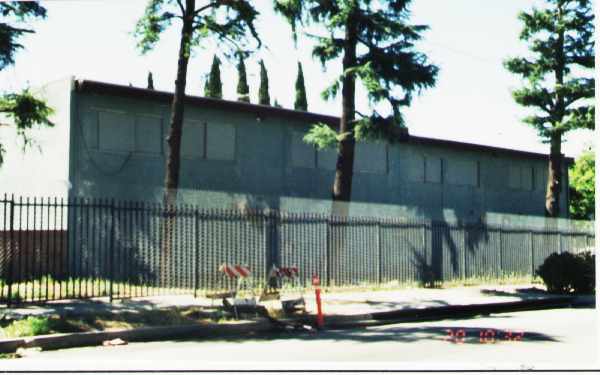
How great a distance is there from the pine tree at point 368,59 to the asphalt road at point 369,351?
997 centimetres

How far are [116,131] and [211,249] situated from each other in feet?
18.1

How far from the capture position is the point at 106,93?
22.9 metres

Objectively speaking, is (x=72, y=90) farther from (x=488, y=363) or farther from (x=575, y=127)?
(x=575, y=127)

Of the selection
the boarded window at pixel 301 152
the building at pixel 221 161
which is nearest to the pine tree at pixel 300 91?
the building at pixel 221 161

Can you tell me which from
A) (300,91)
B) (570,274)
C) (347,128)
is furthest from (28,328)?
(300,91)

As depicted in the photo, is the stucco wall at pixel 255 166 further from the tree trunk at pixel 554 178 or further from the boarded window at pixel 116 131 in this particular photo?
the tree trunk at pixel 554 178

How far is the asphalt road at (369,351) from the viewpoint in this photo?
935 centimetres

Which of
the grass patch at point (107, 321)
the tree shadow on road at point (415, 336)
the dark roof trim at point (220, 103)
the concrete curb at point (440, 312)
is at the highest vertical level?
the dark roof trim at point (220, 103)

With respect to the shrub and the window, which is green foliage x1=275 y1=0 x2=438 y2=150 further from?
the window

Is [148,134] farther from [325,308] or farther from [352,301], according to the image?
[325,308]

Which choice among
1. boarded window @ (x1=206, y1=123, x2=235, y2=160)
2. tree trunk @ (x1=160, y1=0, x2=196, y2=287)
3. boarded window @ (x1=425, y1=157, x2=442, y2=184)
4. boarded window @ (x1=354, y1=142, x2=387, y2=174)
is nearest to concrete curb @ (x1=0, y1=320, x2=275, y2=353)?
tree trunk @ (x1=160, y1=0, x2=196, y2=287)

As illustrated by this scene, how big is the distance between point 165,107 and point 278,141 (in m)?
4.78

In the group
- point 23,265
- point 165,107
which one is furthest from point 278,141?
point 23,265

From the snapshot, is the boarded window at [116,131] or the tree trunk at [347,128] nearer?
the boarded window at [116,131]
